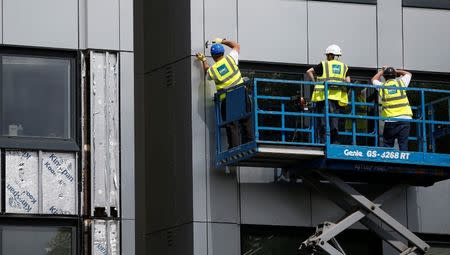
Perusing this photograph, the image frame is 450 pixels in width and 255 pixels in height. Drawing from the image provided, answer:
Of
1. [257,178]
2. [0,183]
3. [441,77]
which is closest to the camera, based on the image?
[0,183]

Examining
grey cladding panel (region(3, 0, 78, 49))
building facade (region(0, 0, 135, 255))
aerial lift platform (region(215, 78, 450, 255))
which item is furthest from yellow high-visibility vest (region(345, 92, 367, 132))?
grey cladding panel (region(3, 0, 78, 49))

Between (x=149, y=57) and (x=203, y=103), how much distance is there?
2.51 meters

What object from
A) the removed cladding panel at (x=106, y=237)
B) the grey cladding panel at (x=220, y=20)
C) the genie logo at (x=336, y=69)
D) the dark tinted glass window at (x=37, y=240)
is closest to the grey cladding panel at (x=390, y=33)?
the genie logo at (x=336, y=69)

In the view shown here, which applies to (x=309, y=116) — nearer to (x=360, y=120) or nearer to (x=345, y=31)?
(x=360, y=120)

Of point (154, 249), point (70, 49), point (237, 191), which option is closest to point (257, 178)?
point (237, 191)

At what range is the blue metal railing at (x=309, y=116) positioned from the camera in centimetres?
2648

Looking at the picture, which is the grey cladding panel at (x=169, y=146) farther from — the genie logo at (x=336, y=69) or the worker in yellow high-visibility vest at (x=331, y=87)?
the genie logo at (x=336, y=69)

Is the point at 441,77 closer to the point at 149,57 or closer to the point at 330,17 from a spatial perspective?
the point at 330,17

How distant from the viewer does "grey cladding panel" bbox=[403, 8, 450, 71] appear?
29.7m

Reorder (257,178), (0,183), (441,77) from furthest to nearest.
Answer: (441,77) < (257,178) < (0,183)

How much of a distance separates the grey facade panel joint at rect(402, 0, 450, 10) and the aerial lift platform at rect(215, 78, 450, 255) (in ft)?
7.17

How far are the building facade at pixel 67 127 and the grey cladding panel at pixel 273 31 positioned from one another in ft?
8.16

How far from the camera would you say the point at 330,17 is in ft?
96.0

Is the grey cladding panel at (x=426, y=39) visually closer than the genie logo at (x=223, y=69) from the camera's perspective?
No
